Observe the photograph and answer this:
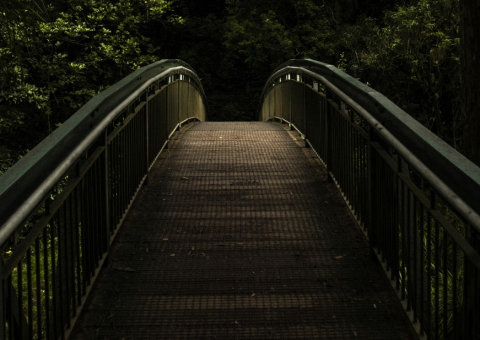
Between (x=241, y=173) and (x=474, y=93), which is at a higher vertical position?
(x=474, y=93)

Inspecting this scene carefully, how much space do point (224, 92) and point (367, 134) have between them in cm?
3234

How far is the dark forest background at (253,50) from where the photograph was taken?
16172mm

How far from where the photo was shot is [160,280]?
15.4 ft

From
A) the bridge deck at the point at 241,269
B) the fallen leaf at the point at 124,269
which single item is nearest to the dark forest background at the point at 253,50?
the bridge deck at the point at 241,269

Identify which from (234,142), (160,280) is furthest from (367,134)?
(234,142)

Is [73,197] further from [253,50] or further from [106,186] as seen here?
[253,50]

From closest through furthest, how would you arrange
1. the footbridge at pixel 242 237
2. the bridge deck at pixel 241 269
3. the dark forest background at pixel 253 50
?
the footbridge at pixel 242 237 → the bridge deck at pixel 241 269 → the dark forest background at pixel 253 50

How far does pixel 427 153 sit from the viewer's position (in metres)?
3.46

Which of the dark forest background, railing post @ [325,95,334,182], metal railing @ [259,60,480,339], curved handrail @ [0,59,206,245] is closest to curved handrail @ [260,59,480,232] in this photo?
metal railing @ [259,60,480,339]

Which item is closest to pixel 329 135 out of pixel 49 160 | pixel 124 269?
pixel 124 269

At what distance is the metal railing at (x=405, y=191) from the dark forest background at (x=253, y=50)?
13.6 ft

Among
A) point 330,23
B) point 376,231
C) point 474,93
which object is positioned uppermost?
point 330,23

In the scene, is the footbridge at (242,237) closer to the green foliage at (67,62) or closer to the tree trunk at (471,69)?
the tree trunk at (471,69)

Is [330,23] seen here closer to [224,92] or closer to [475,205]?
[224,92]
